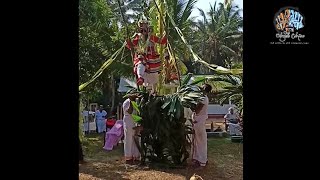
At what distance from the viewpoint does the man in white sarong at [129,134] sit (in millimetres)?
2104

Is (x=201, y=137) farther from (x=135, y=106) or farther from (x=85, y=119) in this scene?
(x=85, y=119)

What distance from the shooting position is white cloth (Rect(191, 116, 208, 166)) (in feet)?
6.87

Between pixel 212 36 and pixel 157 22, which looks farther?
pixel 157 22

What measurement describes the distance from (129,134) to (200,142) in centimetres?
40

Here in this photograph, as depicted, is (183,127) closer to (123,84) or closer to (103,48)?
(123,84)

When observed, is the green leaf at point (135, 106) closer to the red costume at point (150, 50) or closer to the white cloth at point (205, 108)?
the red costume at point (150, 50)

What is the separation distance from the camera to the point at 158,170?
2.09 metres

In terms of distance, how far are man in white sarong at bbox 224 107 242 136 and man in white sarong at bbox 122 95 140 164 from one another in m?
0.53

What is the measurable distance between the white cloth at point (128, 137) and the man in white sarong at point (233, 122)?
53 cm

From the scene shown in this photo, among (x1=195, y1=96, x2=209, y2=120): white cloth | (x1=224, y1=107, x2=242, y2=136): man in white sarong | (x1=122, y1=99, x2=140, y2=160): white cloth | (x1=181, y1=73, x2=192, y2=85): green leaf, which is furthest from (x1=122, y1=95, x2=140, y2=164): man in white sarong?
(x1=224, y1=107, x2=242, y2=136): man in white sarong
